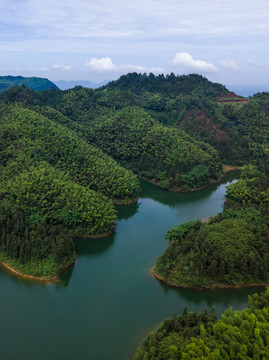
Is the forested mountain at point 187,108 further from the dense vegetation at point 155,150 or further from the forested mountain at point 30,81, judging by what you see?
the forested mountain at point 30,81

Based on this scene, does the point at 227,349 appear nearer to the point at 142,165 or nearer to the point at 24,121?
the point at 142,165

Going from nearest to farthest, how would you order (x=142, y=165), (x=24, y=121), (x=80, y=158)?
(x=80, y=158) < (x=24, y=121) < (x=142, y=165)

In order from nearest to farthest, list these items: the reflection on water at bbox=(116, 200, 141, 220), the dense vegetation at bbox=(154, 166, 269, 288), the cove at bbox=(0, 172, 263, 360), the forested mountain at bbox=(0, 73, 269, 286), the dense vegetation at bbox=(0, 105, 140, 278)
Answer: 1. the cove at bbox=(0, 172, 263, 360)
2. the dense vegetation at bbox=(154, 166, 269, 288)
3. the dense vegetation at bbox=(0, 105, 140, 278)
4. the forested mountain at bbox=(0, 73, 269, 286)
5. the reflection on water at bbox=(116, 200, 141, 220)

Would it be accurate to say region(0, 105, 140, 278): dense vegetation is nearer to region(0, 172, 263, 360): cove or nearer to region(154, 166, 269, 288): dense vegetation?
region(0, 172, 263, 360): cove

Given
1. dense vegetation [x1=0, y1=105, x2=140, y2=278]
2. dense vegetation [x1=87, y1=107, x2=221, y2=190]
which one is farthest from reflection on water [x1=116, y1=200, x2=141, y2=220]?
dense vegetation [x1=87, y1=107, x2=221, y2=190]

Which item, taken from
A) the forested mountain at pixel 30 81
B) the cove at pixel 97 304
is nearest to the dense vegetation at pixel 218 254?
the cove at pixel 97 304

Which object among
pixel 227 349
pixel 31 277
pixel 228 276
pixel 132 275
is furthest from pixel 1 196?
pixel 227 349
